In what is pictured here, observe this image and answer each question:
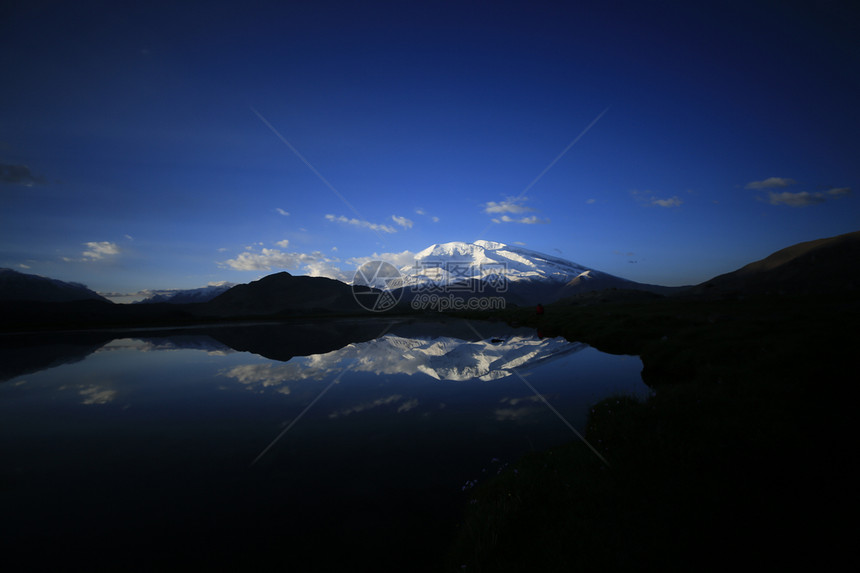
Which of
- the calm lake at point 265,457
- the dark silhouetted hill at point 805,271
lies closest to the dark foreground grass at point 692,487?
the calm lake at point 265,457

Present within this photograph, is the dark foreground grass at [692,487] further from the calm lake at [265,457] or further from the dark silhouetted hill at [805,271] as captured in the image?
the dark silhouetted hill at [805,271]

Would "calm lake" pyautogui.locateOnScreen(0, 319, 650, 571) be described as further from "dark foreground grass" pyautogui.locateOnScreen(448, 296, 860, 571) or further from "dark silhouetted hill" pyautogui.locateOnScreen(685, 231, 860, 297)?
"dark silhouetted hill" pyautogui.locateOnScreen(685, 231, 860, 297)

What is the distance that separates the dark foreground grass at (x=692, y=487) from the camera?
472 centimetres

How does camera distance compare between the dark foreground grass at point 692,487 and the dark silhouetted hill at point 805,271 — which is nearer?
the dark foreground grass at point 692,487

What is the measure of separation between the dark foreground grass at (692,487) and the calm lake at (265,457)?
1.37 m

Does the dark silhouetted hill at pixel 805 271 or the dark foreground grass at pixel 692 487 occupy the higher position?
the dark silhouetted hill at pixel 805 271

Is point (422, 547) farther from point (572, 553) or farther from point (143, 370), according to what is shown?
point (143, 370)

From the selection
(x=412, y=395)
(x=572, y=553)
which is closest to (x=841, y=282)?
(x=412, y=395)

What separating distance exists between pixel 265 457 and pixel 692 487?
10.4 metres

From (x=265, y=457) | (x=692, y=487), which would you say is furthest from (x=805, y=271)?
(x=265, y=457)

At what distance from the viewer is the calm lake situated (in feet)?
19.9

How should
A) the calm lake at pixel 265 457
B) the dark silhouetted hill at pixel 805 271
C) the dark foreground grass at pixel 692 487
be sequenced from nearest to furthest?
the dark foreground grass at pixel 692 487 < the calm lake at pixel 265 457 < the dark silhouetted hill at pixel 805 271

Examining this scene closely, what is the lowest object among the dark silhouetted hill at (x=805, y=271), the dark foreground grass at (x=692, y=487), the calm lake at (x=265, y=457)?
the calm lake at (x=265, y=457)

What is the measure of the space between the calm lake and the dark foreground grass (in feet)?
4.48
